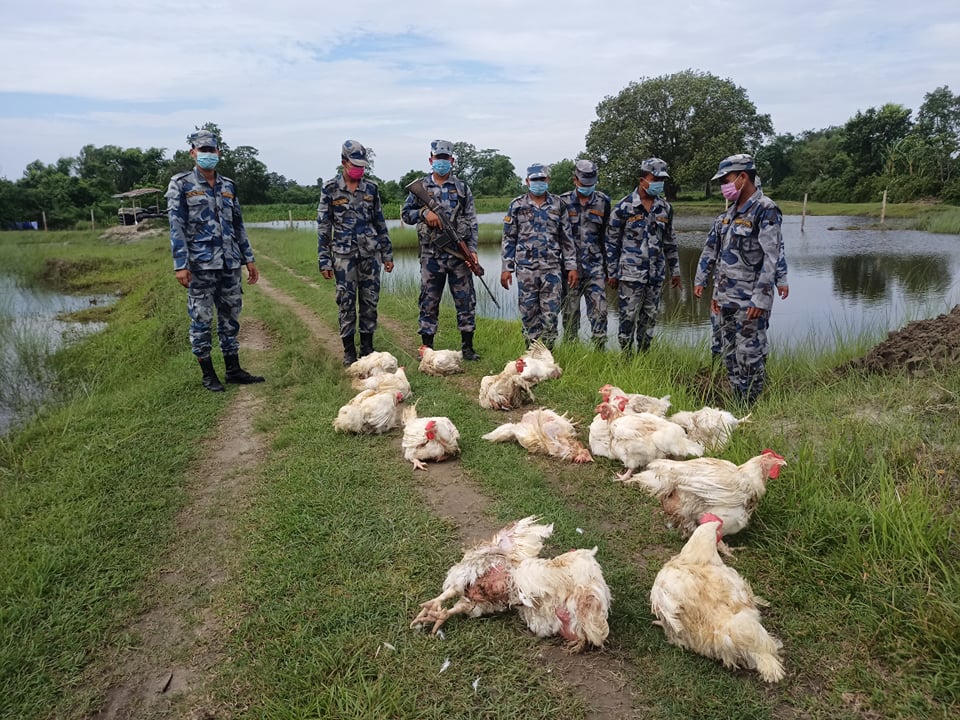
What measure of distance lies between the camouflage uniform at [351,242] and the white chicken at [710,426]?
11.0 ft

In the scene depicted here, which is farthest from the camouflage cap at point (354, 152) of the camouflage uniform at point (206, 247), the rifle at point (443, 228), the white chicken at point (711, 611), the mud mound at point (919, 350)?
the mud mound at point (919, 350)

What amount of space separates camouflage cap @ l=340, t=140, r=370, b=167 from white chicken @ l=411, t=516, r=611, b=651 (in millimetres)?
4257

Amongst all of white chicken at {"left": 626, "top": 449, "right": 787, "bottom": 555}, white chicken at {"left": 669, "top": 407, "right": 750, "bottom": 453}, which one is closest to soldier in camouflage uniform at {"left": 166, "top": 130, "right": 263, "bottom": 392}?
white chicken at {"left": 669, "top": 407, "right": 750, "bottom": 453}

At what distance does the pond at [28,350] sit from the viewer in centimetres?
634

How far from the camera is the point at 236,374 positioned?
5.59m

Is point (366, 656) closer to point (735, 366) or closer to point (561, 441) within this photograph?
point (561, 441)

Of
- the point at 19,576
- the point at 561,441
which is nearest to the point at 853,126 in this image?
the point at 561,441

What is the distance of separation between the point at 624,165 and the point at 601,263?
27683 millimetres

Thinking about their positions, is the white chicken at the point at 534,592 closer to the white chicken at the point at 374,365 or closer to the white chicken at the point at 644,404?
the white chicken at the point at 644,404

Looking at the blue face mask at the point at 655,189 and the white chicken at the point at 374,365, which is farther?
the blue face mask at the point at 655,189

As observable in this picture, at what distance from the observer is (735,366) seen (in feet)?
16.0

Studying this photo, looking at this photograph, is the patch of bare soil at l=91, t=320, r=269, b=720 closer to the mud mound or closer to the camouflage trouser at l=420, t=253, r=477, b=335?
the camouflage trouser at l=420, t=253, r=477, b=335

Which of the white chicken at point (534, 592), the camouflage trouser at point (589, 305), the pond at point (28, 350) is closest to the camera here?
the white chicken at point (534, 592)

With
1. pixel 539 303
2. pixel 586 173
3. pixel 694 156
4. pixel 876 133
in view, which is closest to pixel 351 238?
pixel 539 303
